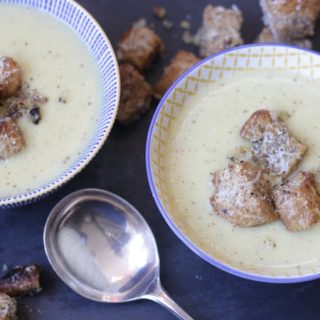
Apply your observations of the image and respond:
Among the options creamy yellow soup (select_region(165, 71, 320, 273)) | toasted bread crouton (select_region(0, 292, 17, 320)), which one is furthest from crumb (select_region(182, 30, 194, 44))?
toasted bread crouton (select_region(0, 292, 17, 320))

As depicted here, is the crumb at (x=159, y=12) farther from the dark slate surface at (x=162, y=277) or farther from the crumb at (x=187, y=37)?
the dark slate surface at (x=162, y=277)

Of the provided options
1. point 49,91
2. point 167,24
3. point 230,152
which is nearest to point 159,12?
point 167,24

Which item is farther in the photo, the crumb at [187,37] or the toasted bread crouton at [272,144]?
the crumb at [187,37]

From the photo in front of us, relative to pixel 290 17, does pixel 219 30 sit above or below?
below

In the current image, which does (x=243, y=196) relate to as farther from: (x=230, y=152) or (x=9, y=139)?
(x=9, y=139)

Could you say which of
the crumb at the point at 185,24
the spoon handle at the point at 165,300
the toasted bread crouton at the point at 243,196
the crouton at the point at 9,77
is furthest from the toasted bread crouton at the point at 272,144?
the crouton at the point at 9,77

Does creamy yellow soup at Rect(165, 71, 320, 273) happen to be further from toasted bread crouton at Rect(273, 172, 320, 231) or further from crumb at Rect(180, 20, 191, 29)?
crumb at Rect(180, 20, 191, 29)

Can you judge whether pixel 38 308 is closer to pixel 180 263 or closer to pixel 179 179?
pixel 180 263
